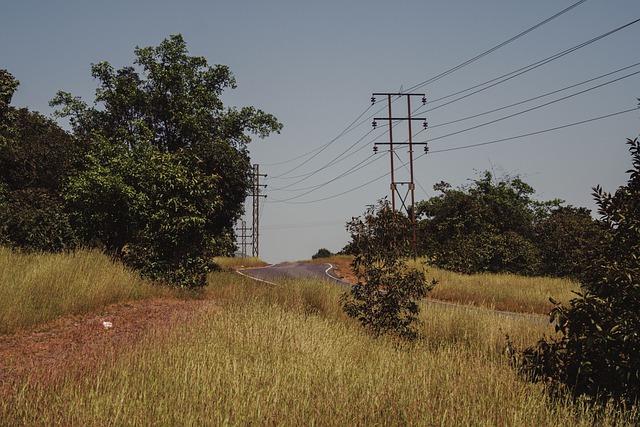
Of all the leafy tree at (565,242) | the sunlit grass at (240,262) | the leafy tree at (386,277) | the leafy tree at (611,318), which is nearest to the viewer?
the leafy tree at (611,318)

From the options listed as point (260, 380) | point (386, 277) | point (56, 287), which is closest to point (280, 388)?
point (260, 380)

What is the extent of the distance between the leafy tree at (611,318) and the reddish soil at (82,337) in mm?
6550

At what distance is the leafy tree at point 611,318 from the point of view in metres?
6.05

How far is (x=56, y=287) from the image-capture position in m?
11.4

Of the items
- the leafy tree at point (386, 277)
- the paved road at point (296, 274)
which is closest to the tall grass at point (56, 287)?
the leafy tree at point (386, 277)

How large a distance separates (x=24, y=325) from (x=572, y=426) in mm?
9650

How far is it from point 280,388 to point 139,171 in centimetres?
1426

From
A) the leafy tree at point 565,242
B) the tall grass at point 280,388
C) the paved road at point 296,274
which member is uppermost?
the leafy tree at point 565,242

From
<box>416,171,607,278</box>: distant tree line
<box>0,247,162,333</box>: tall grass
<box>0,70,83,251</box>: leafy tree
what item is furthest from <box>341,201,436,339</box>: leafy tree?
<box>416,171,607,278</box>: distant tree line

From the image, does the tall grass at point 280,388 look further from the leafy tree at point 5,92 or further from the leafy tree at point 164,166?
the leafy tree at point 5,92

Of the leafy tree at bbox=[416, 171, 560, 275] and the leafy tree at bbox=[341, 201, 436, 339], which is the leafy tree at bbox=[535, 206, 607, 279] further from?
the leafy tree at bbox=[341, 201, 436, 339]

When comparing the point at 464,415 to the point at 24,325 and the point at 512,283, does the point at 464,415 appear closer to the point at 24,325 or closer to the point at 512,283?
the point at 24,325

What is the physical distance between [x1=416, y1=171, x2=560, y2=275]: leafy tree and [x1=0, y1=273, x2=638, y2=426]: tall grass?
915 inches

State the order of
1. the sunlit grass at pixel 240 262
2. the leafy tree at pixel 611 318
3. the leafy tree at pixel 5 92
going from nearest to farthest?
1. the leafy tree at pixel 611 318
2. the leafy tree at pixel 5 92
3. the sunlit grass at pixel 240 262
